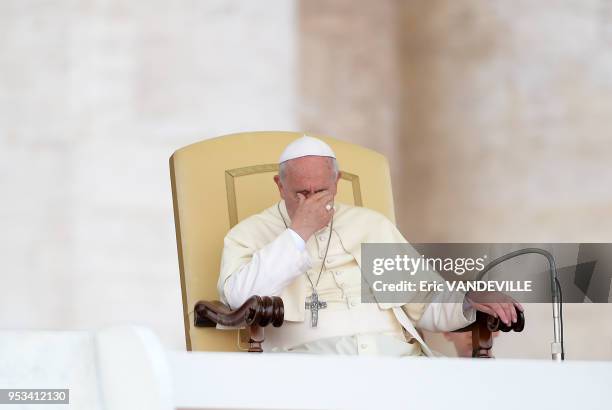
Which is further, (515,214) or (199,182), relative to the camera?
(515,214)

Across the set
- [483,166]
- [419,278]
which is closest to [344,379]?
[419,278]

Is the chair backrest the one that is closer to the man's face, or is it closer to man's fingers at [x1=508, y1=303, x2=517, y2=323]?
the man's face

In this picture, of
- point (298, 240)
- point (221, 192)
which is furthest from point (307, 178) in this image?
point (221, 192)

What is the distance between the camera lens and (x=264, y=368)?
126 cm

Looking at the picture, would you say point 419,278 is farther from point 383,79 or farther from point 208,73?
point 383,79

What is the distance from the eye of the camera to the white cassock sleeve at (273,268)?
2.77 m

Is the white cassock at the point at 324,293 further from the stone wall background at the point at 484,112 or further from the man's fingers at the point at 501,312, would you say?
the stone wall background at the point at 484,112

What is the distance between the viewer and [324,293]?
9.79 feet

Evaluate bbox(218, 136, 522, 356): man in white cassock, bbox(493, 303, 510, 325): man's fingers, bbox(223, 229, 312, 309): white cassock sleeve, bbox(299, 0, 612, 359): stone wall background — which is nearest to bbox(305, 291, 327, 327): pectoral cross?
bbox(218, 136, 522, 356): man in white cassock

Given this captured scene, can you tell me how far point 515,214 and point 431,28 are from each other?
1619mm

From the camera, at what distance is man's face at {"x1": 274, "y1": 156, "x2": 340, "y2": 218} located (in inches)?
116

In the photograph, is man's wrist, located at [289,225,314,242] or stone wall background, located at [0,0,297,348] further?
stone wall background, located at [0,0,297,348]

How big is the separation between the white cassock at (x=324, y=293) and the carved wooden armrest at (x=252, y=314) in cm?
5

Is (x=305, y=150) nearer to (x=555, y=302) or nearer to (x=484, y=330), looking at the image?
(x=484, y=330)
